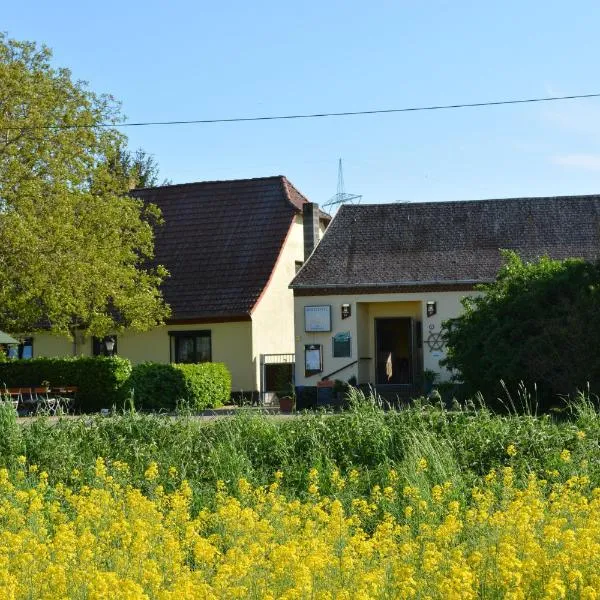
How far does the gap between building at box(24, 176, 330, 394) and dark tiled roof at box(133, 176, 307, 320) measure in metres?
0.03

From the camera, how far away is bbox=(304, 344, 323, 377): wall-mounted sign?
33344mm

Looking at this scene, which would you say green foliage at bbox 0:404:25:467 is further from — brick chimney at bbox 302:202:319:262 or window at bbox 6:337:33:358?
window at bbox 6:337:33:358

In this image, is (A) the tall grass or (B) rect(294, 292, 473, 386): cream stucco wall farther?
(B) rect(294, 292, 473, 386): cream stucco wall

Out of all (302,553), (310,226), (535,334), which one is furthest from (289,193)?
(302,553)

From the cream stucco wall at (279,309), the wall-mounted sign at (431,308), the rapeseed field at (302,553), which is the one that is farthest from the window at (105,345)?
the rapeseed field at (302,553)

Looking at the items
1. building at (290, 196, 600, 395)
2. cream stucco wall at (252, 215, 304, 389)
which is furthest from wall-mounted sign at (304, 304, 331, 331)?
cream stucco wall at (252, 215, 304, 389)

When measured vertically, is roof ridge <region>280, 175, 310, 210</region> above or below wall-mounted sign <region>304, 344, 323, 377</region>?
above

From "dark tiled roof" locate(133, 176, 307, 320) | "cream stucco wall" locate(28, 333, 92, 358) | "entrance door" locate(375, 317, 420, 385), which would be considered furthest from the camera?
"cream stucco wall" locate(28, 333, 92, 358)

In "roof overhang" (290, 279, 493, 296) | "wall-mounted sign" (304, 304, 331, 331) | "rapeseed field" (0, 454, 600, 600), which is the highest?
"roof overhang" (290, 279, 493, 296)

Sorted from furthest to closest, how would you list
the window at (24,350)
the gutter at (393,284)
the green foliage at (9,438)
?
the window at (24,350)
the gutter at (393,284)
the green foliage at (9,438)

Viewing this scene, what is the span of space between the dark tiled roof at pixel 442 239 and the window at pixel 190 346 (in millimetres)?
4080

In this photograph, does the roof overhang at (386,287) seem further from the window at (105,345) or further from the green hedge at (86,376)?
the window at (105,345)

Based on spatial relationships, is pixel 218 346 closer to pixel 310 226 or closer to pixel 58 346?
pixel 310 226

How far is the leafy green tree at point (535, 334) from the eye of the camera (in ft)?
71.7
